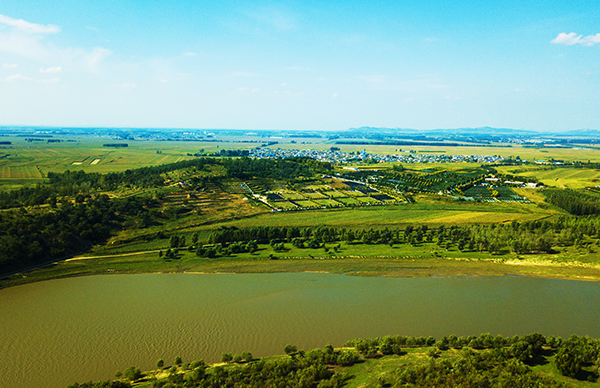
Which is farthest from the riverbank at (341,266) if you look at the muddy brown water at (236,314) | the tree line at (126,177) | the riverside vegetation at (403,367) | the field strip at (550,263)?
the tree line at (126,177)

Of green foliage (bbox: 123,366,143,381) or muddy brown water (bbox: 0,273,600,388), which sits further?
muddy brown water (bbox: 0,273,600,388)

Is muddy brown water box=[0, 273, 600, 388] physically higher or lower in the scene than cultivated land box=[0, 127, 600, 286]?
lower

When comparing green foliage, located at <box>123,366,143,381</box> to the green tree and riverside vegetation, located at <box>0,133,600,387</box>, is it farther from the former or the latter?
the green tree

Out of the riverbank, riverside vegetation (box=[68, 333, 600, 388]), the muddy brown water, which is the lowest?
the muddy brown water

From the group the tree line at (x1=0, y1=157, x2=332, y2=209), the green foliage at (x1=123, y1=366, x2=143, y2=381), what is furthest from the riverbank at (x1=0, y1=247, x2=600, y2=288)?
the tree line at (x1=0, y1=157, x2=332, y2=209)

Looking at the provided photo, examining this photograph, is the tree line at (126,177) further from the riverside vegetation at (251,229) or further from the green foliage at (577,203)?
the green foliage at (577,203)

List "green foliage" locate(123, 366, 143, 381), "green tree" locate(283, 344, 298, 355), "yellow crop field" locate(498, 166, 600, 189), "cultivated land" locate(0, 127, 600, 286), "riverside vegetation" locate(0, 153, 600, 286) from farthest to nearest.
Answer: "yellow crop field" locate(498, 166, 600, 189) < "riverside vegetation" locate(0, 153, 600, 286) < "cultivated land" locate(0, 127, 600, 286) < "green tree" locate(283, 344, 298, 355) < "green foliage" locate(123, 366, 143, 381)
